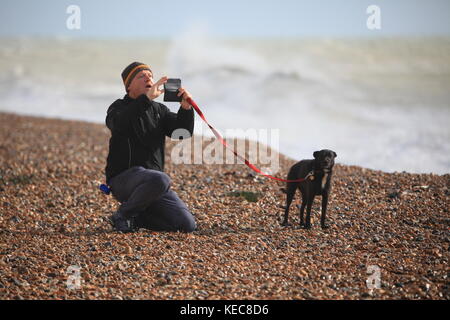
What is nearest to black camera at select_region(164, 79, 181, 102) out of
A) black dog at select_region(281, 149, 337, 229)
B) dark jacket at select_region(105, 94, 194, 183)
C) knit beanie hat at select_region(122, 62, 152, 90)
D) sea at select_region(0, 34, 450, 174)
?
dark jacket at select_region(105, 94, 194, 183)

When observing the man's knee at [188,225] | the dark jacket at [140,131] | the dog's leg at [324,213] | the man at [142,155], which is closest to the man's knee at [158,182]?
the man at [142,155]

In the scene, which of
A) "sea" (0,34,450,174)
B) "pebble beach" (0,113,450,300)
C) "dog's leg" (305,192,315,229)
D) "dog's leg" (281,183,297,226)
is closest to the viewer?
"pebble beach" (0,113,450,300)

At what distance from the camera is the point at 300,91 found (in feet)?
94.5

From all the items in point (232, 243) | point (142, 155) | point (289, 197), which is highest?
point (142, 155)

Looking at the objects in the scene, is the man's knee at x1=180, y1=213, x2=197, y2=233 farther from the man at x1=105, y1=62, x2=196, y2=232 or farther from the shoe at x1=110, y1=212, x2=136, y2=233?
the shoe at x1=110, y1=212, x2=136, y2=233

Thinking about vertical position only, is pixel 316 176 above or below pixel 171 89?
below

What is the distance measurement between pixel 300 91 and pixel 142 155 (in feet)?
77.7

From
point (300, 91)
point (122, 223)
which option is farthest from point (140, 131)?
point (300, 91)

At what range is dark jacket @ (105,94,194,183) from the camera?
5730mm

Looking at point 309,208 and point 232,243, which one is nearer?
point 232,243

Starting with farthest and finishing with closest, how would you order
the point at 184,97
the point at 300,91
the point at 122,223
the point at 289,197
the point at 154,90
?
the point at 300,91
the point at 289,197
the point at 122,223
the point at 184,97
the point at 154,90

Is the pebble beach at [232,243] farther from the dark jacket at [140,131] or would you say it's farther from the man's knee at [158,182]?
the dark jacket at [140,131]

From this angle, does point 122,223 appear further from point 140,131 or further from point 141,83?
point 141,83

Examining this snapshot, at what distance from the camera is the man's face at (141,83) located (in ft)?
19.1
